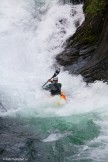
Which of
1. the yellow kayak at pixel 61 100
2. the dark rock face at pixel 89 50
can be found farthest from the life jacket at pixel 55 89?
the dark rock face at pixel 89 50

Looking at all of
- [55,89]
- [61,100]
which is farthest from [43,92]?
[61,100]

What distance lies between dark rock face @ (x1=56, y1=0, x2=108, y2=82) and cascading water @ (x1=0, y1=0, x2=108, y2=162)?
0.41 meters

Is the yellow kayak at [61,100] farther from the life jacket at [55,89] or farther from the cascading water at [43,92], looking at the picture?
the life jacket at [55,89]

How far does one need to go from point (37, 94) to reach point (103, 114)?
128 inches

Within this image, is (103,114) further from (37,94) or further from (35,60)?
(35,60)

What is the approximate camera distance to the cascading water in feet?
36.5

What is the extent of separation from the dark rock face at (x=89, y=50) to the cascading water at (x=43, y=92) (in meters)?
0.41

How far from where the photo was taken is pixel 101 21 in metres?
16.9

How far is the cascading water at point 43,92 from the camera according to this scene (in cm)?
1113

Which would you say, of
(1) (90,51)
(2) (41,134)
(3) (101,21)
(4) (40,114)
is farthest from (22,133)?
(3) (101,21)

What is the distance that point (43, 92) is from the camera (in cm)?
1555

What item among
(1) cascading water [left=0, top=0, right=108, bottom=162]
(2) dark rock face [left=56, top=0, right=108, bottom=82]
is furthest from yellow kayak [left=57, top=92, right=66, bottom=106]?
(2) dark rock face [left=56, top=0, right=108, bottom=82]

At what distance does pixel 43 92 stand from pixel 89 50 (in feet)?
9.58

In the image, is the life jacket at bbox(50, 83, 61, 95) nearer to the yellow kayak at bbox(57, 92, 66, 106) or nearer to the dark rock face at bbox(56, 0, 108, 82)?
the yellow kayak at bbox(57, 92, 66, 106)
